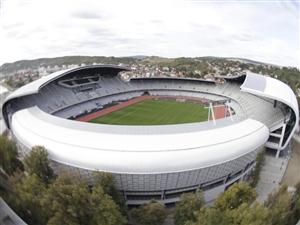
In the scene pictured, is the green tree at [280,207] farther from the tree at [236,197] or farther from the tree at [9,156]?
the tree at [9,156]

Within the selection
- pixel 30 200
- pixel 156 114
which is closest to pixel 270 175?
pixel 30 200

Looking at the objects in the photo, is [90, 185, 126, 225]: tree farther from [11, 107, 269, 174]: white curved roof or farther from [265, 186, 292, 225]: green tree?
[265, 186, 292, 225]: green tree

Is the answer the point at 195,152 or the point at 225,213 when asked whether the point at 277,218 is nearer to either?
the point at 225,213

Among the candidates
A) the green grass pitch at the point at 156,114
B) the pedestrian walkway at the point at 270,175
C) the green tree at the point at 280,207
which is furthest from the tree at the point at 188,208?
the green grass pitch at the point at 156,114

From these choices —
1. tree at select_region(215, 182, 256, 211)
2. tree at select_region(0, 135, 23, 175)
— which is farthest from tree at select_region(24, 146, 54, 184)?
tree at select_region(215, 182, 256, 211)

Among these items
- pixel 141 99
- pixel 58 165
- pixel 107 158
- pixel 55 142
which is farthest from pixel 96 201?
pixel 141 99

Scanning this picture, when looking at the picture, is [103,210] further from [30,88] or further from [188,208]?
[30,88]
